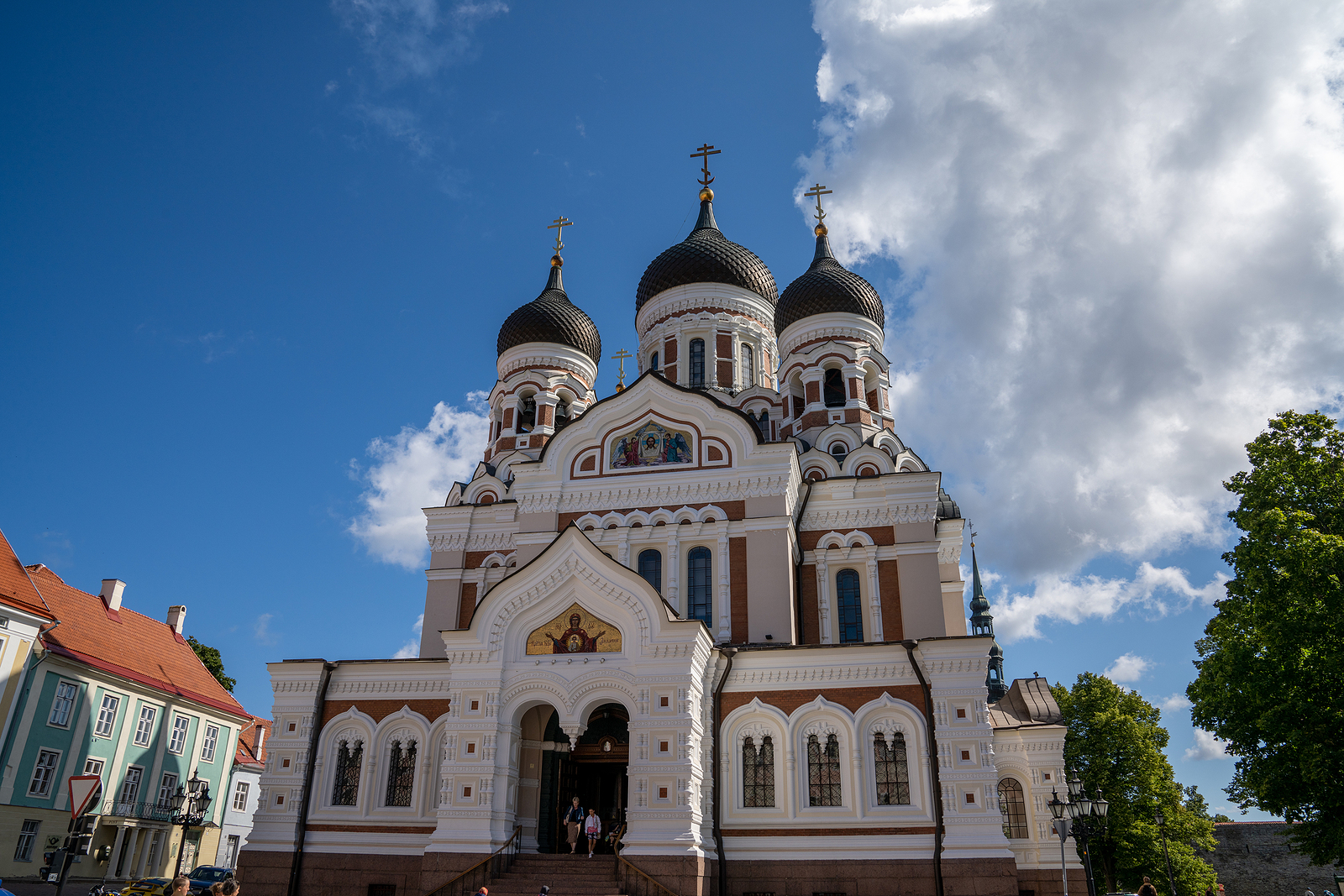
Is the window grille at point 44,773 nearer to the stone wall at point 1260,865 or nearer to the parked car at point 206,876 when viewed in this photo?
the parked car at point 206,876

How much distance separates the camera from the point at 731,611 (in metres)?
20.0

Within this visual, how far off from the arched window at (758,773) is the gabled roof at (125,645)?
17779mm

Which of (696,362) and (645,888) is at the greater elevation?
(696,362)

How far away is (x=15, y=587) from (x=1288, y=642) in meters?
26.8

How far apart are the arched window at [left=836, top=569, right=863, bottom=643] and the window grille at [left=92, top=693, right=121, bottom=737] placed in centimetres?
1980

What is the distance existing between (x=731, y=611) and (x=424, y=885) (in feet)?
26.5

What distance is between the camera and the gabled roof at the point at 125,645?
982 inches

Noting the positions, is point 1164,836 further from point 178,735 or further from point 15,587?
point 15,587

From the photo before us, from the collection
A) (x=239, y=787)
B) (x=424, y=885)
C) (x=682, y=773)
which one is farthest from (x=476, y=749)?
(x=239, y=787)

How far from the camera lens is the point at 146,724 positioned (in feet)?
88.4

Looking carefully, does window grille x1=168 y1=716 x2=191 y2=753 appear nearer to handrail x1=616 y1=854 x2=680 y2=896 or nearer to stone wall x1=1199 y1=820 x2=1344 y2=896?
handrail x1=616 y1=854 x2=680 y2=896

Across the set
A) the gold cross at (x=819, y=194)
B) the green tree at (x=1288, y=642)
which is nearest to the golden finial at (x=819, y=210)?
the gold cross at (x=819, y=194)

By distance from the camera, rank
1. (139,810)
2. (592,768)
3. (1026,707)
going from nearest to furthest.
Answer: (592,768)
(1026,707)
(139,810)

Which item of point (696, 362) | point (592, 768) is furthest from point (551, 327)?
point (592, 768)
